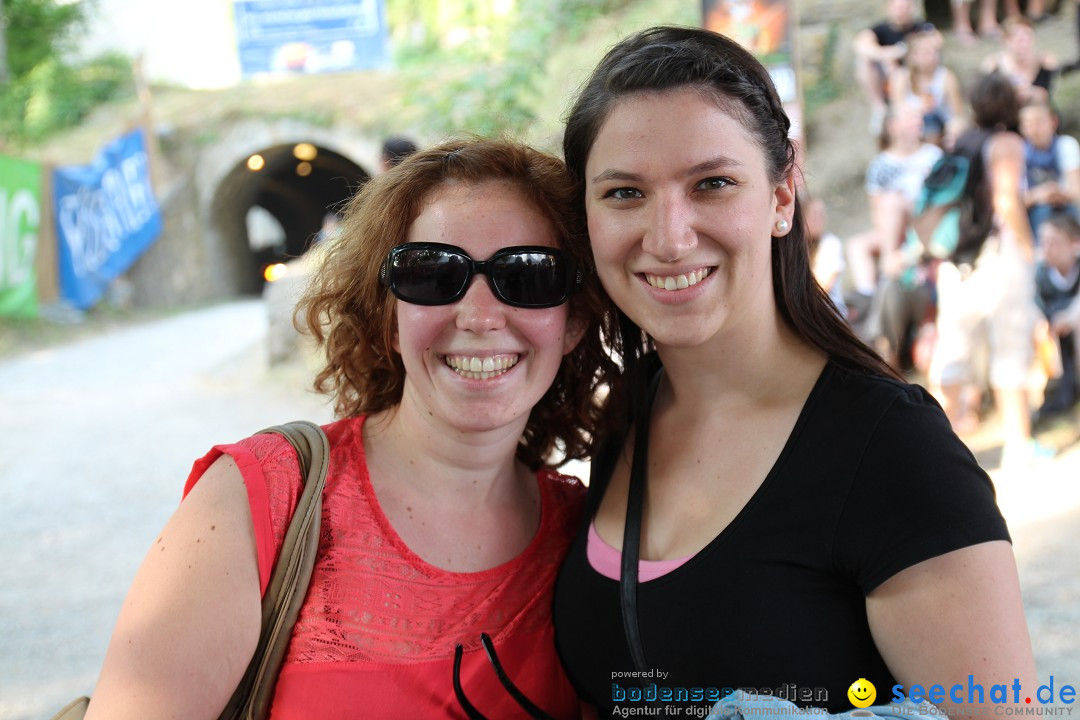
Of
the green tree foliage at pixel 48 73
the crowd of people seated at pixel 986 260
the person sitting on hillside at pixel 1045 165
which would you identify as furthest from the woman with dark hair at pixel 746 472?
the green tree foliage at pixel 48 73

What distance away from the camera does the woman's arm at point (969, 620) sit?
1359 mm

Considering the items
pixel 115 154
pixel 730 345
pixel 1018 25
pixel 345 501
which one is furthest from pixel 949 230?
pixel 115 154

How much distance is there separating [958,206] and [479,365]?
5.20 m

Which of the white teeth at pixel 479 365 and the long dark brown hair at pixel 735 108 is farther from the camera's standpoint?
the white teeth at pixel 479 365

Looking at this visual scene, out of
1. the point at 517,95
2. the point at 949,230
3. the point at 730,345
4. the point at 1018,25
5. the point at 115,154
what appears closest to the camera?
the point at 730,345

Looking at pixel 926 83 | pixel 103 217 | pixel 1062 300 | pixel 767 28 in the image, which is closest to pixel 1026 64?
pixel 926 83

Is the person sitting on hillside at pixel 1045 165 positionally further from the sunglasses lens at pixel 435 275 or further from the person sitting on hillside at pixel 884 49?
the sunglasses lens at pixel 435 275

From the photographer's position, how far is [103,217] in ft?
49.1

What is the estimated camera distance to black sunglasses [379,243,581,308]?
1.80 m

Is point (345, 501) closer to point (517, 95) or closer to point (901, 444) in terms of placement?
point (901, 444)

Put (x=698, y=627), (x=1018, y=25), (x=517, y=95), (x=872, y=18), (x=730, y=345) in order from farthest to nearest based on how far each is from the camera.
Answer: (x=872, y=18) < (x=517, y=95) < (x=1018, y=25) < (x=730, y=345) < (x=698, y=627)

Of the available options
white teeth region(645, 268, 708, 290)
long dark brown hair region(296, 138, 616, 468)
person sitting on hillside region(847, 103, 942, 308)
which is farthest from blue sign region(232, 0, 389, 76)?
white teeth region(645, 268, 708, 290)

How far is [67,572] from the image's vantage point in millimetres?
4594

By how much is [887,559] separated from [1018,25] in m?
7.56
